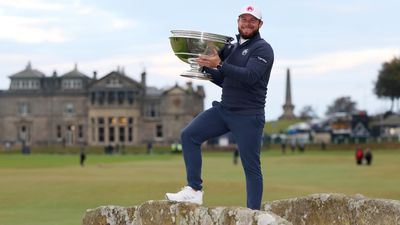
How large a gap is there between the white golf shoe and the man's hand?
1.36 metres

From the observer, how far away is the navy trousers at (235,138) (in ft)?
31.1

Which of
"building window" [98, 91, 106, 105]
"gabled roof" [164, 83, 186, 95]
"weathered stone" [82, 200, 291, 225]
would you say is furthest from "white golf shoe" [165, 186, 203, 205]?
"building window" [98, 91, 106, 105]

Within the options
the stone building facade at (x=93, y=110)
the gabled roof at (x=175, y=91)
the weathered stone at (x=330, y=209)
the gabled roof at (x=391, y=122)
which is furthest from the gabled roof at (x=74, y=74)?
the weathered stone at (x=330, y=209)

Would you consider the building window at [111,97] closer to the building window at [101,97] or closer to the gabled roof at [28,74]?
the building window at [101,97]

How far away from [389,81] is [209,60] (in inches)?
5420

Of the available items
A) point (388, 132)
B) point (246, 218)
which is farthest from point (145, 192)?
point (388, 132)

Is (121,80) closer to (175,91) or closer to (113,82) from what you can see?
(113,82)

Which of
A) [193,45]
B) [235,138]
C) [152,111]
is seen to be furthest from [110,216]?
[152,111]

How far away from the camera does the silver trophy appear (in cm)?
923

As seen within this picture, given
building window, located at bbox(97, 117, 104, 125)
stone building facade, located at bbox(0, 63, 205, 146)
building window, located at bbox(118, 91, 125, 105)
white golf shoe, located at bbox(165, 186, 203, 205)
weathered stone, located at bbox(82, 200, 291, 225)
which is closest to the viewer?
weathered stone, located at bbox(82, 200, 291, 225)

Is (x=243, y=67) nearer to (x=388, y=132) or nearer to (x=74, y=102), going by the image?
(x=388, y=132)

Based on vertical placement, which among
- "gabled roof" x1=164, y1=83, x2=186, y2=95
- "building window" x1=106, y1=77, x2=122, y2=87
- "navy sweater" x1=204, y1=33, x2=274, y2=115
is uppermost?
"building window" x1=106, y1=77, x2=122, y2=87

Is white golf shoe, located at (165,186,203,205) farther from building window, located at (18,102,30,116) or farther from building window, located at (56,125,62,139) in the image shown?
building window, located at (18,102,30,116)

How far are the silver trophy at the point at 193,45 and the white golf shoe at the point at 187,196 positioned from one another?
1.21 metres
